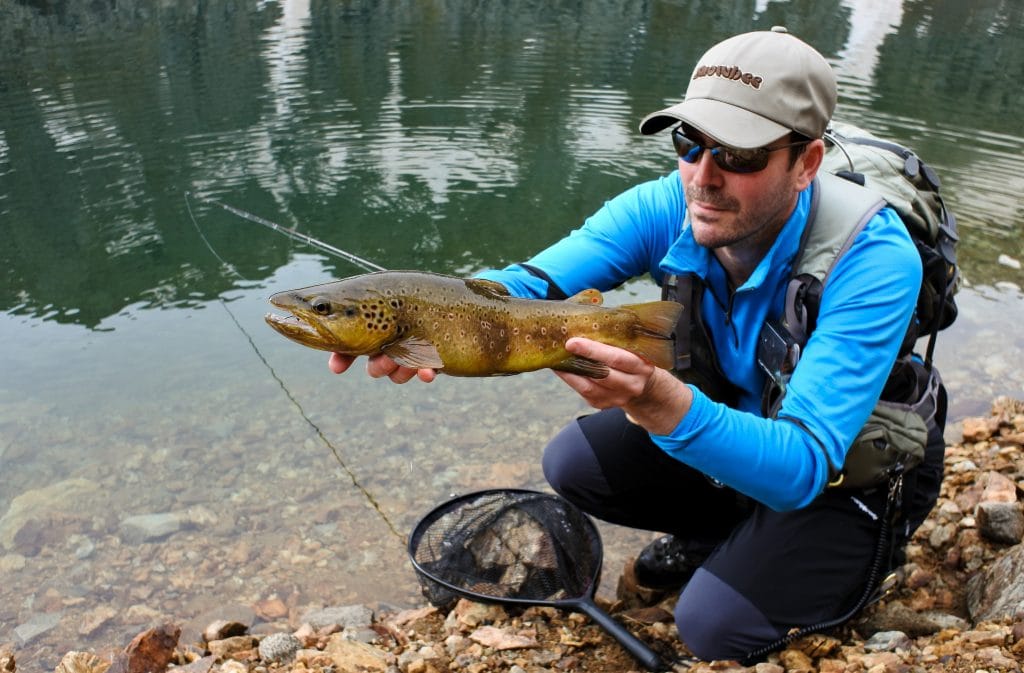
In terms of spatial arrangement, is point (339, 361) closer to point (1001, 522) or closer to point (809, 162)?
point (809, 162)

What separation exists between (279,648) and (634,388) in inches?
95.8

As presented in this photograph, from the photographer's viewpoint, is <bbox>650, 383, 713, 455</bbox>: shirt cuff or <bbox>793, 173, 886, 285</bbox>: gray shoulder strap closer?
<bbox>650, 383, 713, 455</bbox>: shirt cuff

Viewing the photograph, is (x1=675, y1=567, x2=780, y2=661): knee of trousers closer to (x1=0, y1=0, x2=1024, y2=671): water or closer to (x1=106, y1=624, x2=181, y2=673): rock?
(x1=0, y1=0, x2=1024, y2=671): water

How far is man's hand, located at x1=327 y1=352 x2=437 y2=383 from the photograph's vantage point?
110 inches

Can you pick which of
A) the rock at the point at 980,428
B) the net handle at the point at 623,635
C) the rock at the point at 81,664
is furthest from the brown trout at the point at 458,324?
the rock at the point at 980,428

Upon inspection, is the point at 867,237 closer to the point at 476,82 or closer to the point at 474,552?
the point at 474,552

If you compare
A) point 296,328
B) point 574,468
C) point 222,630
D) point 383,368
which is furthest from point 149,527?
point 296,328

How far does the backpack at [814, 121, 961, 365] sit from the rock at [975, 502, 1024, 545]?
1.16m

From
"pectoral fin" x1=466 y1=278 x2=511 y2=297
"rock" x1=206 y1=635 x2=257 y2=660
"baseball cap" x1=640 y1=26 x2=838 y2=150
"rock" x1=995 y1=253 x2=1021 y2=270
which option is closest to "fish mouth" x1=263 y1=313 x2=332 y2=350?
"pectoral fin" x1=466 y1=278 x2=511 y2=297

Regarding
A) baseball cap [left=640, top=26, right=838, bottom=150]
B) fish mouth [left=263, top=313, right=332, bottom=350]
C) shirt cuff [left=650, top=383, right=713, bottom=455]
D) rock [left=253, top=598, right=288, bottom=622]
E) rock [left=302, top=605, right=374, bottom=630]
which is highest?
baseball cap [left=640, top=26, right=838, bottom=150]

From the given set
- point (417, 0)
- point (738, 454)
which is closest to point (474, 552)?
point (738, 454)

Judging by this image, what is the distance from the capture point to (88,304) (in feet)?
28.0

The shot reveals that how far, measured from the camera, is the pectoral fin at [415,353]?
9.05ft

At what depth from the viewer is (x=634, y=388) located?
2766 millimetres
